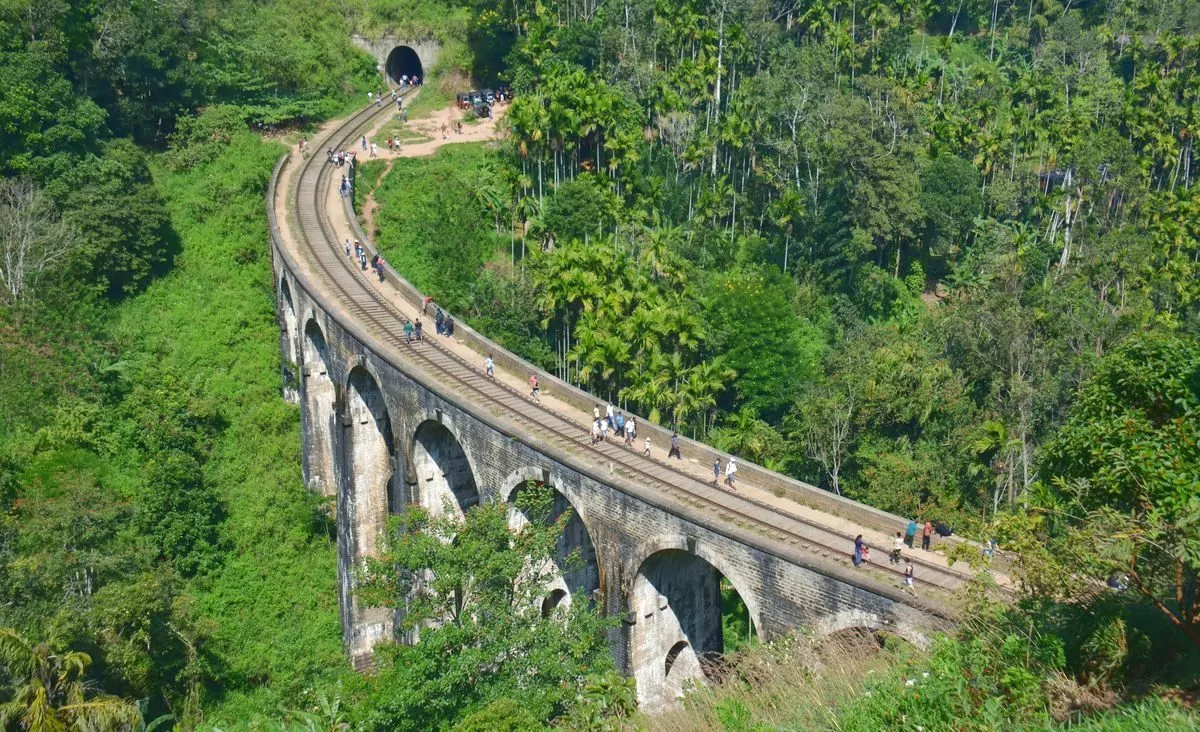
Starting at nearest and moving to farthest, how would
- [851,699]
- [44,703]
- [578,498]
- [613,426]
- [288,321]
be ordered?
1. [851,699]
2. [44,703]
3. [578,498]
4. [613,426]
5. [288,321]

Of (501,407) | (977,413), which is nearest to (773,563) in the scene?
(501,407)

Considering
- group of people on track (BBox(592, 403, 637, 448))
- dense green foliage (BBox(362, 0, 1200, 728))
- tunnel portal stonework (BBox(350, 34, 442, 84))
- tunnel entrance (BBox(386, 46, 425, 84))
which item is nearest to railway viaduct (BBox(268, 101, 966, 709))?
group of people on track (BBox(592, 403, 637, 448))

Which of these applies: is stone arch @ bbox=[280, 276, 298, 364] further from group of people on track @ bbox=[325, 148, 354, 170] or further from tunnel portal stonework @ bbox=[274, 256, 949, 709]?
group of people on track @ bbox=[325, 148, 354, 170]

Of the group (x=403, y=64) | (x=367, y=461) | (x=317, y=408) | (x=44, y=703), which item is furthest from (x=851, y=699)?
(x=403, y=64)

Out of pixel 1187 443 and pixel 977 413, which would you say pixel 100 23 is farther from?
pixel 1187 443

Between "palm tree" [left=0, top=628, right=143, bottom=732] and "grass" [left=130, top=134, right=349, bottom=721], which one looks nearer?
"palm tree" [left=0, top=628, right=143, bottom=732]

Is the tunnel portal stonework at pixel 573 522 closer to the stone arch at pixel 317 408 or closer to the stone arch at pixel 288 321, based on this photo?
the stone arch at pixel 317 408

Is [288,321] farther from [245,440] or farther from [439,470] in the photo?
[439,470]

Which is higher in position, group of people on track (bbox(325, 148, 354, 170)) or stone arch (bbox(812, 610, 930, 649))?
group of people on track (bbox(325, 148, 354, 170))
